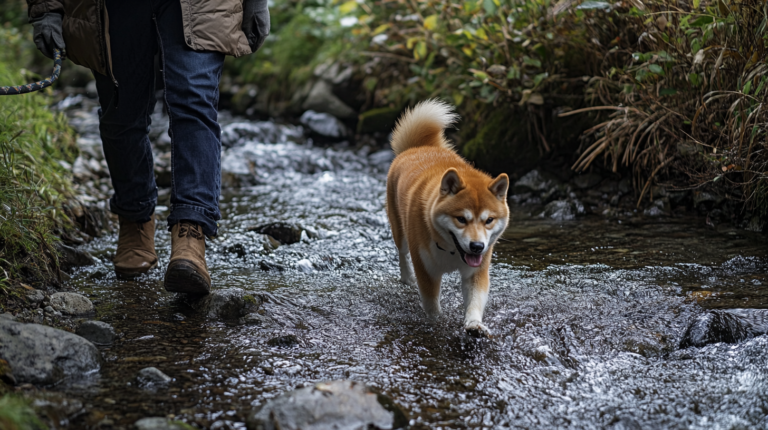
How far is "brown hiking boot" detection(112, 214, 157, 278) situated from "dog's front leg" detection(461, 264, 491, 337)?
1637mm

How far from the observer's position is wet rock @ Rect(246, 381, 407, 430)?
1.71 meters

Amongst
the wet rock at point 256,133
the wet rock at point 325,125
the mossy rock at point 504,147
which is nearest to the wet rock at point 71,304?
the mossy rock at point 504,147

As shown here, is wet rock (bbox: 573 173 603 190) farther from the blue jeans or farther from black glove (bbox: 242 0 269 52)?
the blue jeans

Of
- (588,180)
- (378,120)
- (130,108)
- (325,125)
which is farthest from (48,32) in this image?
(325,125)

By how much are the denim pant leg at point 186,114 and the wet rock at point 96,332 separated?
1.82ft

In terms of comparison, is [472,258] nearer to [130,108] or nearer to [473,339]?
[473,339]

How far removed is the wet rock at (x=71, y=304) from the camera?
2.55 metres

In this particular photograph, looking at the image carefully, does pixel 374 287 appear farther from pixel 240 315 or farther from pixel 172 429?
pixel 172 429

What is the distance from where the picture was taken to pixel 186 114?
265 centimetres

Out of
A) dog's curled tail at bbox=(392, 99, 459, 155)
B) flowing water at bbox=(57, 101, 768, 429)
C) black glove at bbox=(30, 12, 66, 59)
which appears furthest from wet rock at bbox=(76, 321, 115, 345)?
dog's curled tail at bbox=(392, 99, 459, 155)

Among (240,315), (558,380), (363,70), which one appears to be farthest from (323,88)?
(558,380)

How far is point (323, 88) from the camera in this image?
7.93m

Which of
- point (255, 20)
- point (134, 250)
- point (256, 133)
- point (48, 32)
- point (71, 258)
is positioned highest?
point (255, 20)

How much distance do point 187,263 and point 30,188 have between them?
3.79 ft
